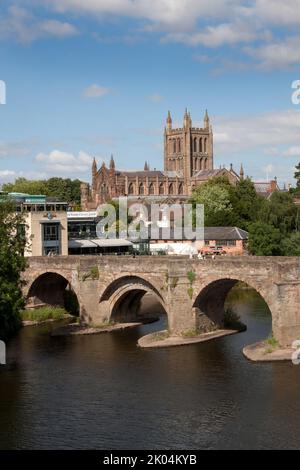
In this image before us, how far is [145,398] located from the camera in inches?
1395

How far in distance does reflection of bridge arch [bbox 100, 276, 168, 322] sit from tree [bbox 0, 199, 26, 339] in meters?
10.5

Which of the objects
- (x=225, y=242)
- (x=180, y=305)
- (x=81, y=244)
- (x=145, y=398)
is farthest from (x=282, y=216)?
(x=145, y=398)

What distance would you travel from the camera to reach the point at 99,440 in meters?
30.0

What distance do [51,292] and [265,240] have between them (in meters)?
24.6

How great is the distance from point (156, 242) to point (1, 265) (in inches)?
2133

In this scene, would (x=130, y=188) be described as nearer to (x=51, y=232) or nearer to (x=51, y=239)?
(x=51, y=232)

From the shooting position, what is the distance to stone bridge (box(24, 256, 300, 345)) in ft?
140

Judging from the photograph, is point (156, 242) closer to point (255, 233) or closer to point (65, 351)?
point (255, 233)

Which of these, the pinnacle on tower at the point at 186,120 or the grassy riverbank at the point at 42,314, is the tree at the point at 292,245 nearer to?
the grassy riverbank at the point at 42,314

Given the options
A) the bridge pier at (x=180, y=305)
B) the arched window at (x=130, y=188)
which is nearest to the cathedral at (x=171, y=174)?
the arched window at (x=130, y=188)

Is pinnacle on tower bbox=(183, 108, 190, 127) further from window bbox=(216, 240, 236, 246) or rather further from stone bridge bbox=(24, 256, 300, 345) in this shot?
stone bridge bbox=(24, 256, 300, 345)

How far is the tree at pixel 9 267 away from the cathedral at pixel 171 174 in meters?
88.5
